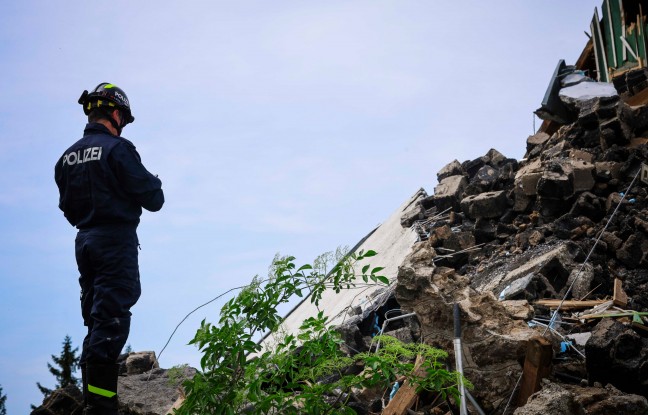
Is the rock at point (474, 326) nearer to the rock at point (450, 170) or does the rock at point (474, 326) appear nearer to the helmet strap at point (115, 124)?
the helmet strap at point (115, 124)

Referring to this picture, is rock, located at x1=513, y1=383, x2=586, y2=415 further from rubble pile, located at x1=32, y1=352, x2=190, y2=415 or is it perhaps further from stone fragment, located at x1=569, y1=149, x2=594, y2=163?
stone fragment, located at x1=569, y1=149, x2=594, y2=163

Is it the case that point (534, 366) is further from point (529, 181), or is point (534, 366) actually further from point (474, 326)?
point (529, 181)

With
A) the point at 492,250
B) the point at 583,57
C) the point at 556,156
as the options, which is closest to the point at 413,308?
the point at 492,250

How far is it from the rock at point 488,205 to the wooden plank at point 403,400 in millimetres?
4777

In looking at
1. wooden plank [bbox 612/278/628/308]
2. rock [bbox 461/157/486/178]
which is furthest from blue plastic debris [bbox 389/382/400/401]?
rock [bbox 461/157/486/178]

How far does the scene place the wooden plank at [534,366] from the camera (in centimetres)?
487

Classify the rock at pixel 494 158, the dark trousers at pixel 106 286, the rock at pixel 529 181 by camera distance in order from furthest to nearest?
1. the rock at pixel 494 158
2. the rock at pixel 529 181
3. the dark trousers at pixel 106 286

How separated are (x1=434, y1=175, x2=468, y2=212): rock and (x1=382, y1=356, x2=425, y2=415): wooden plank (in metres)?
5.86

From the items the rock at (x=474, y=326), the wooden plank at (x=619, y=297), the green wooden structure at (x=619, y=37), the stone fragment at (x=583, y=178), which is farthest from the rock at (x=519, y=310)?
the green wooden structure at (x=619, y=37)

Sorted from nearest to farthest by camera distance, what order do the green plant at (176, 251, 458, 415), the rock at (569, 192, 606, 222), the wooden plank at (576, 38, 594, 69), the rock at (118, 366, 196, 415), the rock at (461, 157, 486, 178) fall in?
the green plant at (176, 251, 458, 415) < the rock at (118, 366, 196, 415) < the rock at (569, 192, 606, 222) < the rock at (461, 157, 486, 178) < the wooden plank at (576, 38, 594, 69)

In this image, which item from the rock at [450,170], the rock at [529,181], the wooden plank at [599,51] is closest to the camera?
the rock at [529,181]

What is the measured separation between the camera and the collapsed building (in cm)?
503

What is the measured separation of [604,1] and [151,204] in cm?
1338

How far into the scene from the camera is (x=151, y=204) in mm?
5242
